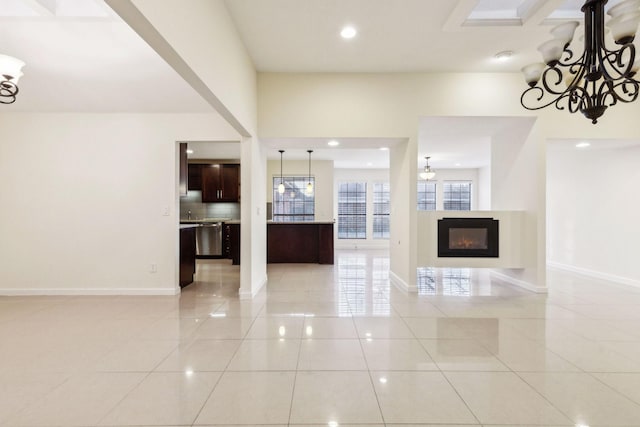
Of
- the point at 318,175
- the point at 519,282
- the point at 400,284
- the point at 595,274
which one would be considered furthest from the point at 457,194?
the point at 400,284

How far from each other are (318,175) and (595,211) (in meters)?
6.29

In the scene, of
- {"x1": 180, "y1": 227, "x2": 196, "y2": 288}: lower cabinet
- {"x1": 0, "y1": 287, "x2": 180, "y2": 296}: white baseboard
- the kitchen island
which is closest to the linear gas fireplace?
the kitchen island

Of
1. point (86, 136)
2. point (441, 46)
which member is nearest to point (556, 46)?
point (441, 46)

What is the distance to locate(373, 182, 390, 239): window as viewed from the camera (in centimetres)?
1034

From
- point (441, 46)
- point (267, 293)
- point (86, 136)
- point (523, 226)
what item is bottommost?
point (267, 293)

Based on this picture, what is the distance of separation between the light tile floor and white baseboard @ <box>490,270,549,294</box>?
17 cm

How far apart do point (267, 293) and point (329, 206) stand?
5.33 meters

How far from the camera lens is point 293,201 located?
9430 mm

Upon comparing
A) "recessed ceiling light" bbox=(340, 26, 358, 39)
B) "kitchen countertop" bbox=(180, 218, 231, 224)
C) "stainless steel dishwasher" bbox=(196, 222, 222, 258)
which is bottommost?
"stainless steel dishwasher" bbox=(196, 222, 222, 258)

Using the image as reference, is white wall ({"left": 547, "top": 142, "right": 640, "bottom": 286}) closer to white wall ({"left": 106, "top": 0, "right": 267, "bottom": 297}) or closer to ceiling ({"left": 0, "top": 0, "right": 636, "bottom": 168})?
ceiling ({"left": 0, "top": 0, "right": 636, "bottom": 168})

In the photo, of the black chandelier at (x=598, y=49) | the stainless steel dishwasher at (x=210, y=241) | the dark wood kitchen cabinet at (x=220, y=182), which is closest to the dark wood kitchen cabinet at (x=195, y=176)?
the dark wood kitchen cabinet at (x=220, y=182)

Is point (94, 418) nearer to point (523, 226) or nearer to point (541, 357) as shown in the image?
point (541, 357)

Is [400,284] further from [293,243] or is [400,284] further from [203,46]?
[203,46]

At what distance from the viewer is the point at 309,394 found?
192cm
